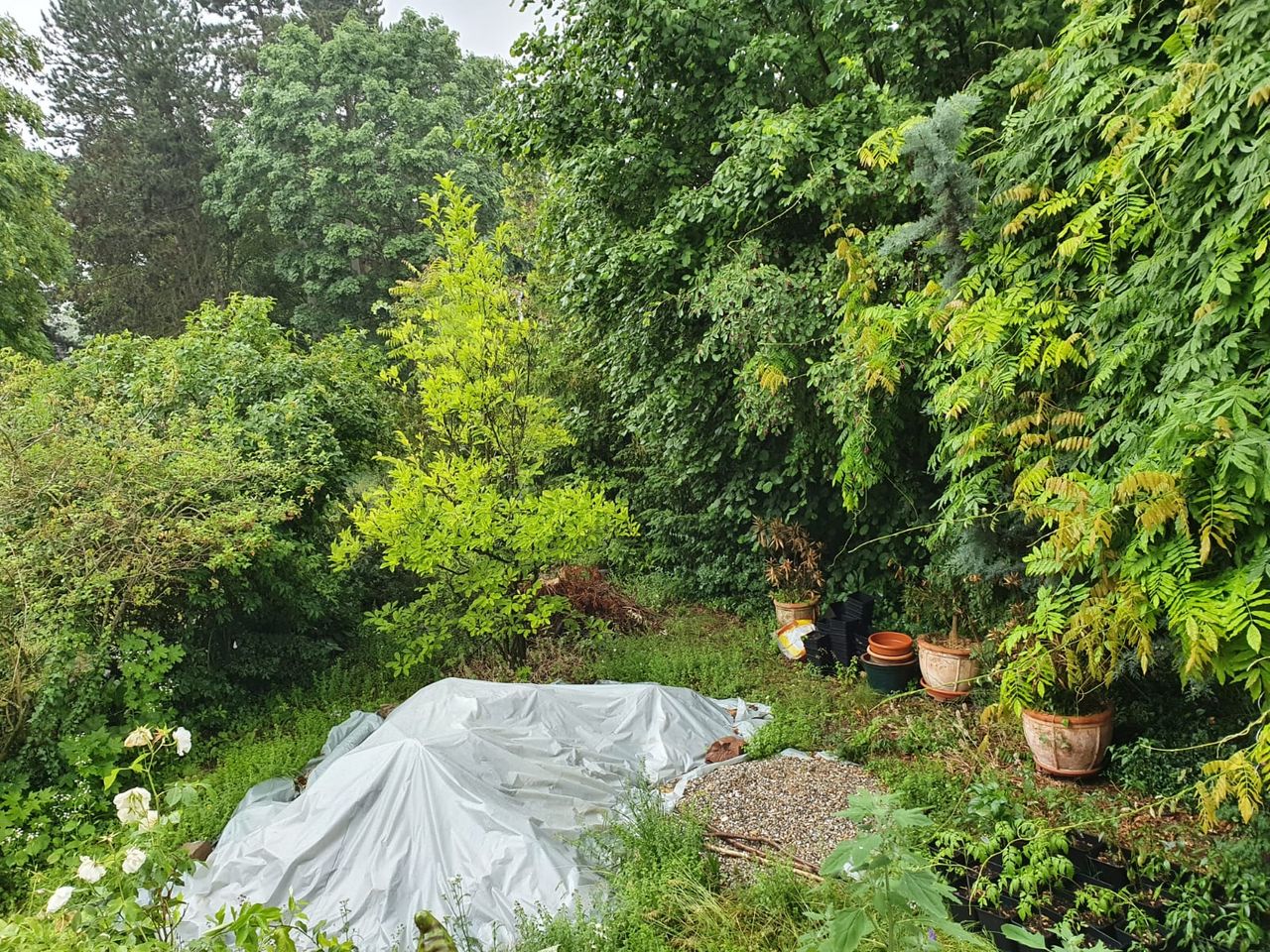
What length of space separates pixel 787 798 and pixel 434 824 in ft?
5.94

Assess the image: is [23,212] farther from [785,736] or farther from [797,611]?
[785,736]

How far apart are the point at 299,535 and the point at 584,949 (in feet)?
14.1

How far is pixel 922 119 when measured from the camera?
394 cm

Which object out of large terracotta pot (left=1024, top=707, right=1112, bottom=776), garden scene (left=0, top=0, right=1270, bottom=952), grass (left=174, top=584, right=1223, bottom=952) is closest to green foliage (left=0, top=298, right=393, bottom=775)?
garden scene (left=0, top=0, right=1270, bottom=952)

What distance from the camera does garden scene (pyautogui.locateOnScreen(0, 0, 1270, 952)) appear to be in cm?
259

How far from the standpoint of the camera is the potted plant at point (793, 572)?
228 inches

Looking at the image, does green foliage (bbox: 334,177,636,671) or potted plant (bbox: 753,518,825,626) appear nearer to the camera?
green foliage (bbox: 334,177,636,671)

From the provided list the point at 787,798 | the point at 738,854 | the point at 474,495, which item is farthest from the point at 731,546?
the point at 738,854

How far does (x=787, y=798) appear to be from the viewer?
3.68 metres

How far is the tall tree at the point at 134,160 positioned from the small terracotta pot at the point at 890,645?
19473 mm

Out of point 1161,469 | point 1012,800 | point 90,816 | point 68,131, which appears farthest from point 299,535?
point 68,131

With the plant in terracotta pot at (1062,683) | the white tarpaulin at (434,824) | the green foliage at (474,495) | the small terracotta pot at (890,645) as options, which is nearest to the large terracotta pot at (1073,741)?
the plant in terracotta pot at (1062,683)

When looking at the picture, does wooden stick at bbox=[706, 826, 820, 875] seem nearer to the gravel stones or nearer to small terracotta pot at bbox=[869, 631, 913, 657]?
the gravel stones

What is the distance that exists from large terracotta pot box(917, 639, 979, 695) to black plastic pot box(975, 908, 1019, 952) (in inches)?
71.4
